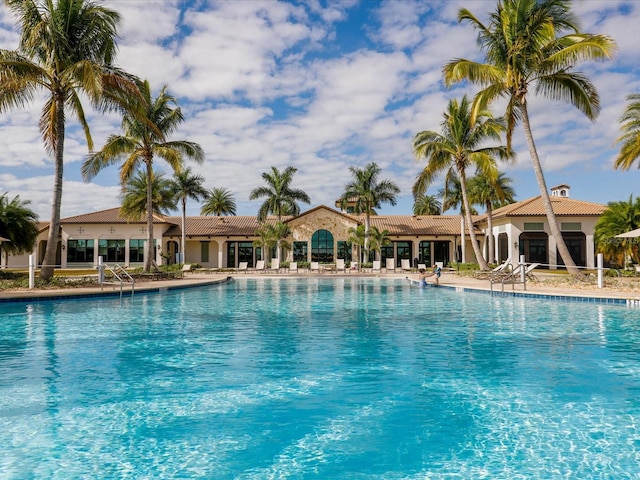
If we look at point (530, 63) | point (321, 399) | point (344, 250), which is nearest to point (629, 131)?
point (530, 63)

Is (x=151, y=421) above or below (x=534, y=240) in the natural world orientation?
below

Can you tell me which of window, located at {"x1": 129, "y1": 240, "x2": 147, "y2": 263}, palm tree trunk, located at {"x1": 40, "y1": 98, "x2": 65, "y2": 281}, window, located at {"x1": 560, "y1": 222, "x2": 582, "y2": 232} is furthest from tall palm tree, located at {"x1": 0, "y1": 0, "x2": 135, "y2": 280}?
window, located at {"x1": 560, "y1": 222, "x2": 582, "y2": 232}

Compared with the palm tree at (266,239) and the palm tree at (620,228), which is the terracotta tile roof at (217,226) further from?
the palm tree at (620,228)

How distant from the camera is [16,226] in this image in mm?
24406

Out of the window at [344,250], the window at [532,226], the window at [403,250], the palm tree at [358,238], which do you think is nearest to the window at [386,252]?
the window at [403,250]

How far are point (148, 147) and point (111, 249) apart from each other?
16238 millimetres

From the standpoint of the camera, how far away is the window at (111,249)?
1474 inches

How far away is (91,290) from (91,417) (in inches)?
527

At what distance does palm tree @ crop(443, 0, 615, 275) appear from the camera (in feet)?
57.6

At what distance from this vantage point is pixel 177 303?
14.9m

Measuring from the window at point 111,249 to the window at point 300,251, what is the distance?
13716 millimetres

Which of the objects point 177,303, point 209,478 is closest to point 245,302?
point 177,303

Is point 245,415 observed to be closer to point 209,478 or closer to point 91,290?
point 209,478

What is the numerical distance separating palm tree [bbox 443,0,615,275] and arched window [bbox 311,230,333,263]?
65.2 feet
